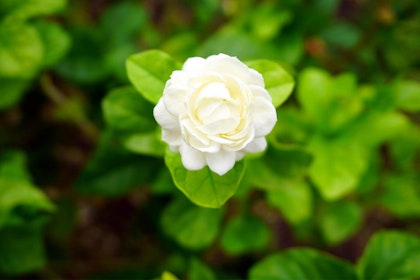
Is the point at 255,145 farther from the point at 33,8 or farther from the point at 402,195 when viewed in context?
the point at 402,195

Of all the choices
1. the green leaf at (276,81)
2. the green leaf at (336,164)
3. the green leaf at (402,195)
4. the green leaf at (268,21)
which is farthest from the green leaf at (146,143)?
the green leaf at (402,195)

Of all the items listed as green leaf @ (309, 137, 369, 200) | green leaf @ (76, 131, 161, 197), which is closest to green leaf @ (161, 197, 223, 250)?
green leaf @ (76, 131, 161, 197)

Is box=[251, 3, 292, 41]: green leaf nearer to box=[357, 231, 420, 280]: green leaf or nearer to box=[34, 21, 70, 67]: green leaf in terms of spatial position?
box=[34, 21, 70, 67]: green leaf

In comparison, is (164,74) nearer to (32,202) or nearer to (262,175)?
(262,175)

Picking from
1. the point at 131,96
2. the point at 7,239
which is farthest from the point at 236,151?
the point at 7,239

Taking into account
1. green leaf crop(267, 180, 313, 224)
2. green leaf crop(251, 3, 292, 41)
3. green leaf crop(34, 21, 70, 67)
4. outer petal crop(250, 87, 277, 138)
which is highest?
green leaf crop(251, 3, 292, 41)

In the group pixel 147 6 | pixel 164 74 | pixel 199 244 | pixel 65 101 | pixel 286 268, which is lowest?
pixel 286 268

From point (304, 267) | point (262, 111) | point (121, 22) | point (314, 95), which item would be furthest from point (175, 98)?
point (121, 22)
